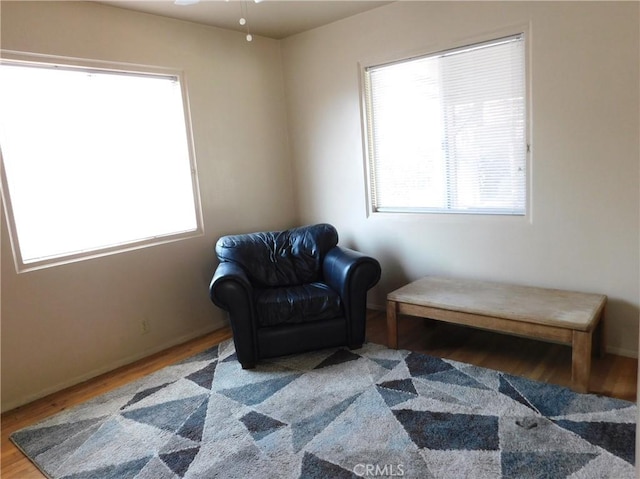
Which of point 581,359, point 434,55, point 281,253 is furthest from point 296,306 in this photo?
point 434,55

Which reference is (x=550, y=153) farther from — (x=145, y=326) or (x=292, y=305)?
(x=145, y=326)

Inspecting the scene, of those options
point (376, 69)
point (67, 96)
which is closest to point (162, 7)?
point (67, 96)

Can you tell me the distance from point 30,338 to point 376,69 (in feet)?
10.4

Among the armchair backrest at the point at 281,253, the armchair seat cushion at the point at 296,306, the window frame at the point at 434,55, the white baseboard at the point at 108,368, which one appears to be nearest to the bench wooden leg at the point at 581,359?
the window frame at the point at 434,55

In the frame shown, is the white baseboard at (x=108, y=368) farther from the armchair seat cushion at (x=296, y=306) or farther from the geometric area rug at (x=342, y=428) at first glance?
the armchair seat cushion at (x=296, y=306)

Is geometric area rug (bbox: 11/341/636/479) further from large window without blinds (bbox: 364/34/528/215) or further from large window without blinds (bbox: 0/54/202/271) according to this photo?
large window without blinds (bbox: 364/34/528/215)

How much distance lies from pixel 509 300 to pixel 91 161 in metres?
2.92

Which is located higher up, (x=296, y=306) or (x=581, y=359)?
(x=296, y=306)

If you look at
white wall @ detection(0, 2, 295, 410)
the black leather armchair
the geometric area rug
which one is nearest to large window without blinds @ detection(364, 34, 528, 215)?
the black leather armchair

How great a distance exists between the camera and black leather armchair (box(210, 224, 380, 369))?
3043mm

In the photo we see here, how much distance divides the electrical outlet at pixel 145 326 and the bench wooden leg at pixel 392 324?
1796 millimetres

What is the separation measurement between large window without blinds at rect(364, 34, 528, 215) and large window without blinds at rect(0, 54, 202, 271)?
1583mm

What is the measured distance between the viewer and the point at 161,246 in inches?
139

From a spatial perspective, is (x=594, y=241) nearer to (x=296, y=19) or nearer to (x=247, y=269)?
(x=247, y=269)
